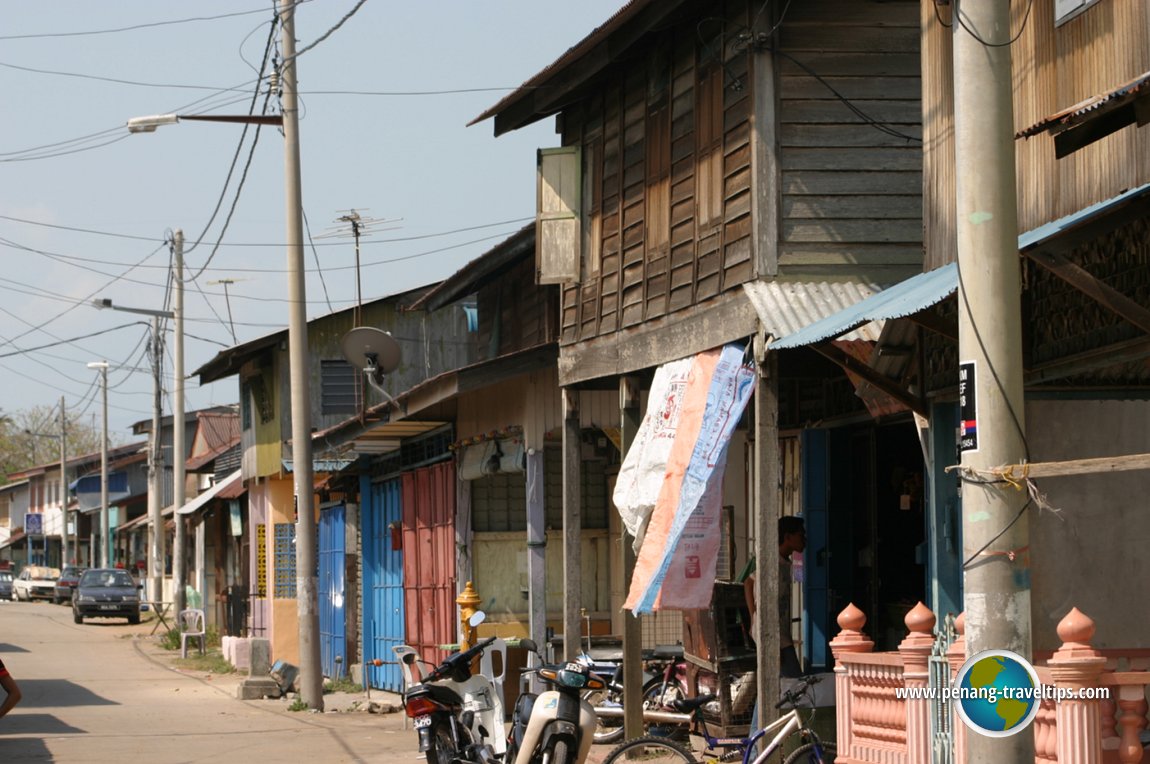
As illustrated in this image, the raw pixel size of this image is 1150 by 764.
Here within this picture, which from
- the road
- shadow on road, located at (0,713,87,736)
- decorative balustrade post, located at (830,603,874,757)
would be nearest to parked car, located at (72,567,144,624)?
the road

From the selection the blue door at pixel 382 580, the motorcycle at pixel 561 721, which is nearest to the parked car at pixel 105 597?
the blue door at pixel 382 580

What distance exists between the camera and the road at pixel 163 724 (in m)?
16.0

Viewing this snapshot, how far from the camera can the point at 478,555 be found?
20641 mm

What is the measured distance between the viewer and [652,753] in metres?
11.2

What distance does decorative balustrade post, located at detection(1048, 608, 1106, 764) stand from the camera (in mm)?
7715

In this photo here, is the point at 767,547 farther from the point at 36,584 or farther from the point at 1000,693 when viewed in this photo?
the point at 36,584

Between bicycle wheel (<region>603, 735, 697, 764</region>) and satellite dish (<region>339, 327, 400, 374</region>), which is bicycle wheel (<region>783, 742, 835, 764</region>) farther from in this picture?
satellite dish (<region>339, 327, 400, 374</region>)

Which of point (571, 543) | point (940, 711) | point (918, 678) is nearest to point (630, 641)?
point (571, 543)

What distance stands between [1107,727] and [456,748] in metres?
6.02

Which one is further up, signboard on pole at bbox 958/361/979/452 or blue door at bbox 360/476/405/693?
signboard on pole at bbox 958/361/979/452

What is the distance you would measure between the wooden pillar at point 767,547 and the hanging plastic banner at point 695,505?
1.38ft

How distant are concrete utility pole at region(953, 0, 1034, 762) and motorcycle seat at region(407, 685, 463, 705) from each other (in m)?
6.58

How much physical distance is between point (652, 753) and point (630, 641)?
3.60m

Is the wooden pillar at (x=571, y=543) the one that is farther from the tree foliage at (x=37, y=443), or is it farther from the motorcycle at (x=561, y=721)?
the tree foliage at (x=37, y=443)
